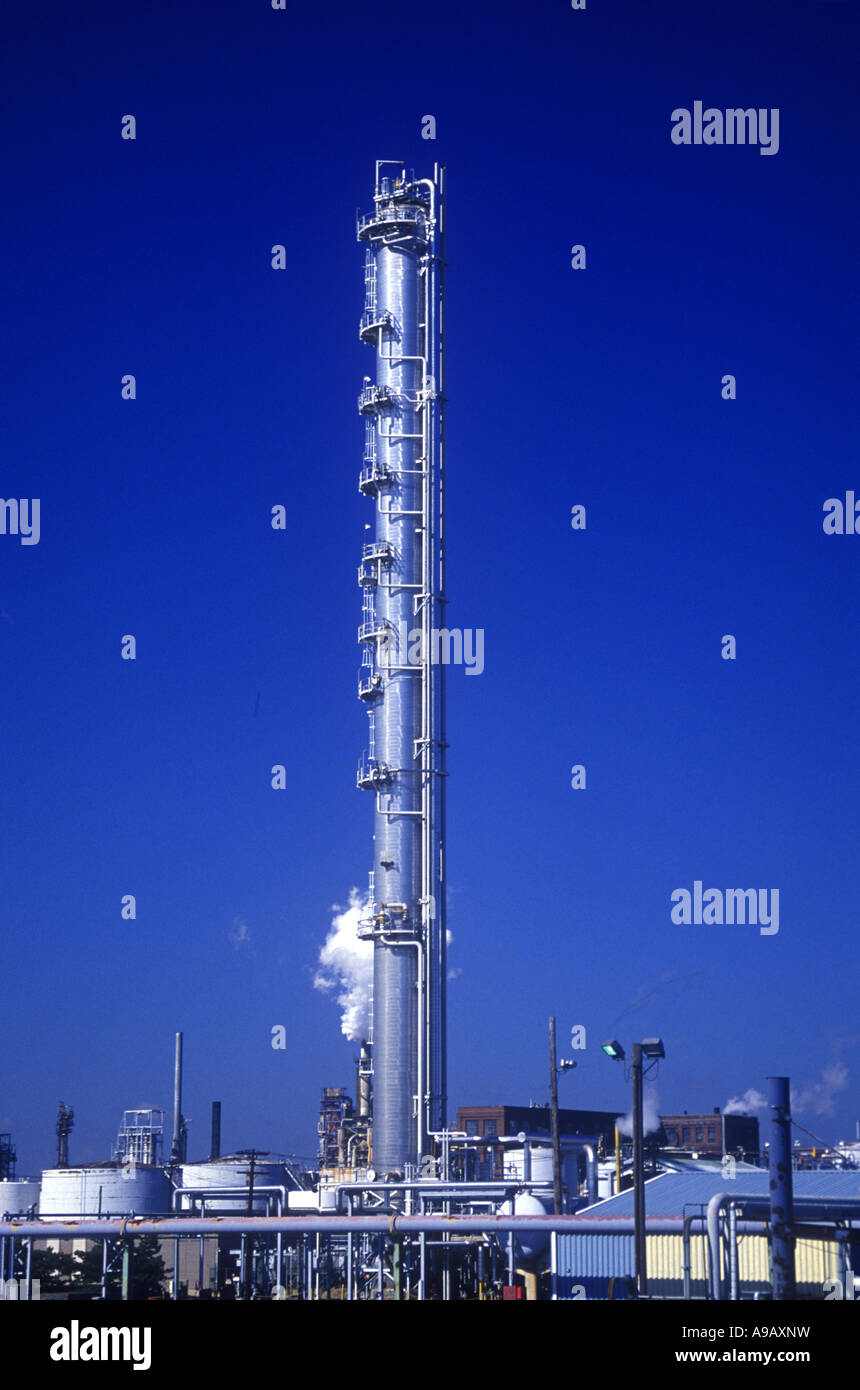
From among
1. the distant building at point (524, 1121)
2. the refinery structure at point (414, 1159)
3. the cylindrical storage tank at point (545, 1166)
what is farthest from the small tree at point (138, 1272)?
the distant building at point (524, 1121)

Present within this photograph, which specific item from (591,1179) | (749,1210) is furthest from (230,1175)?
(749,1210)

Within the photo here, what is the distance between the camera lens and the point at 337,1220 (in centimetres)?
3869

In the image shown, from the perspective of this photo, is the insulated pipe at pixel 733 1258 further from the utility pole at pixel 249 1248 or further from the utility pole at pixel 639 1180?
the utility pole at pixel 249 1248

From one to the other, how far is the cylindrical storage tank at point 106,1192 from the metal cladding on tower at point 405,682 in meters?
19.4

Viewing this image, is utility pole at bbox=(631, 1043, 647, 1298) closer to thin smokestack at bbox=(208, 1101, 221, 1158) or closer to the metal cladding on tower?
the metal cladding on tower

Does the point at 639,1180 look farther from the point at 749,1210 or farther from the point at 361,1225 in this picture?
the point at 361,1225

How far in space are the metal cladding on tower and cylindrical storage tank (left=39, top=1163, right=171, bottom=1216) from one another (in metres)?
19.4

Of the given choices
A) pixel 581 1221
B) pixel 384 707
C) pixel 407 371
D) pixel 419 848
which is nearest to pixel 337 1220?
pixel 581 1221

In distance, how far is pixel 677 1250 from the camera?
36.9 m

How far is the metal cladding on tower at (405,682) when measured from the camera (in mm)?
48094

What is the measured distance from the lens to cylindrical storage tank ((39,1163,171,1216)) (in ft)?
205
